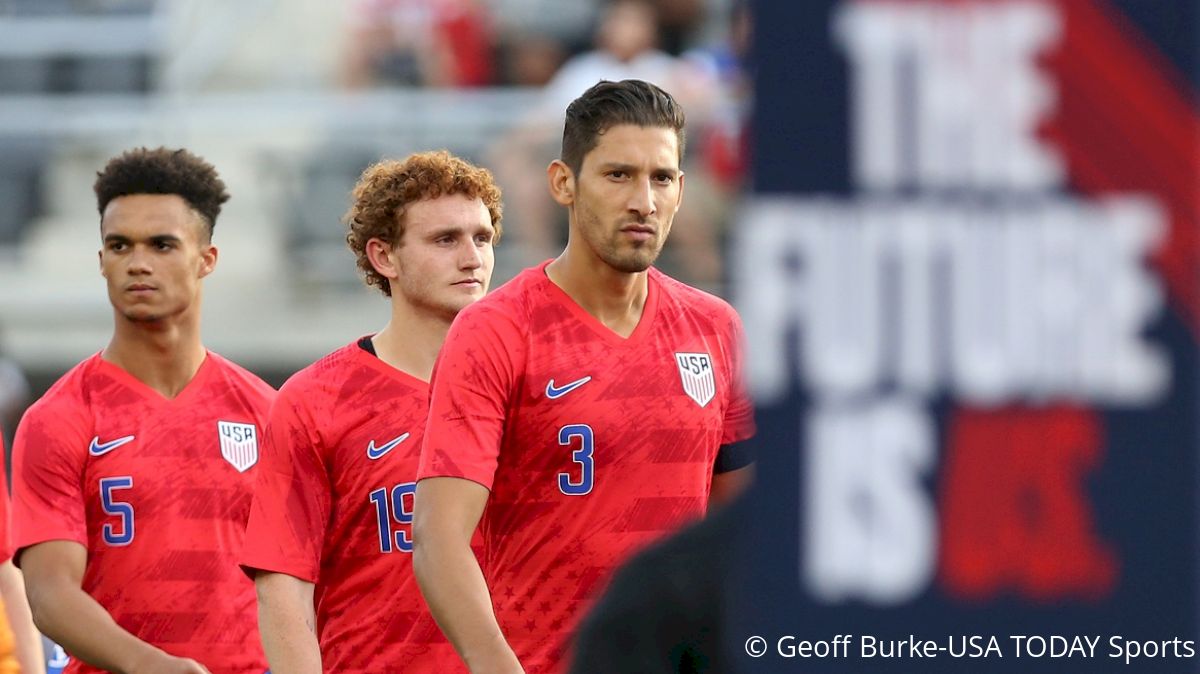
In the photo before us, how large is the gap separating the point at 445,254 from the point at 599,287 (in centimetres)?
83

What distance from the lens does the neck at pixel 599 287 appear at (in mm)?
4566

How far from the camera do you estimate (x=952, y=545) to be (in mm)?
2150

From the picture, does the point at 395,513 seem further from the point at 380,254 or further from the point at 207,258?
the point at 207,258

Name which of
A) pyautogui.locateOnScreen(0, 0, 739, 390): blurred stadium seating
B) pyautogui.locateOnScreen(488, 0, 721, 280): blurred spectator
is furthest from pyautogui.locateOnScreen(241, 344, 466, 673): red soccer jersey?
pyautogui.locateOnScreen(0, 0, 739, 390): blurred stadium seating

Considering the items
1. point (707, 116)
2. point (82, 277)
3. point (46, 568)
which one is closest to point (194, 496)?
point (46, 568)

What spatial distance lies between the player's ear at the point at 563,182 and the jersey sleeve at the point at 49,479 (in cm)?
166

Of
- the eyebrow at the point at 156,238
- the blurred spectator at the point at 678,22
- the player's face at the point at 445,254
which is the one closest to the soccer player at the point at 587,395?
the player's face at the point at 445,254

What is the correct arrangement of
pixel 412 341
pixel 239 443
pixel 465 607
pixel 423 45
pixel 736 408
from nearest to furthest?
pixel 465 607 → pixel 736 408 → pixel 412 341 → pixel 239 443 → pixel 423 45

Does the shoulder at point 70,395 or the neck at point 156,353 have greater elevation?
the neck at point 156,353

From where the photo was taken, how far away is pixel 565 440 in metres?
4.45

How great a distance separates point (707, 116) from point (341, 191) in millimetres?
2032

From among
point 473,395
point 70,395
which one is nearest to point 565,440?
point 473,395

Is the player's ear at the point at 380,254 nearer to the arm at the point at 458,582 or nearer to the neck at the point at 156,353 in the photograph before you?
the neck at the point at 156,353

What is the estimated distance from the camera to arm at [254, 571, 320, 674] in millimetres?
4836
